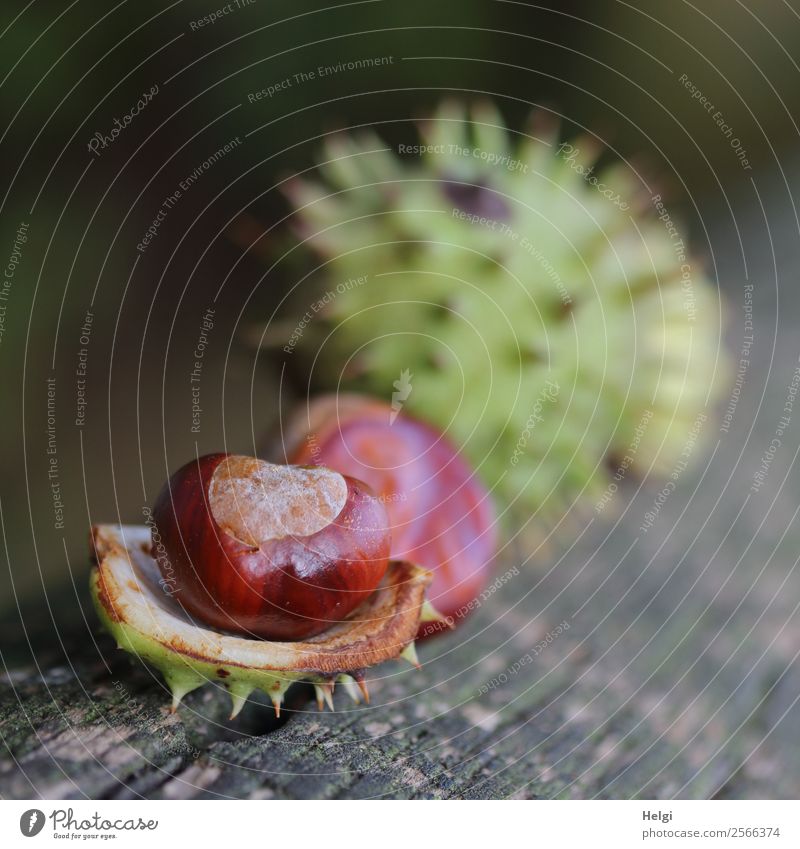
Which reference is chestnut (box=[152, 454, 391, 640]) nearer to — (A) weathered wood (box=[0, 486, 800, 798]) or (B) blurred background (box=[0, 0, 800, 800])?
(A) weathered wood (box=[0, 486, 800, 798])

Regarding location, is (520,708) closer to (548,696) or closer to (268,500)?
(548,696)

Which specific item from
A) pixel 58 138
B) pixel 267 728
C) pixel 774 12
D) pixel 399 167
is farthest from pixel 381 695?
pixel 774 12

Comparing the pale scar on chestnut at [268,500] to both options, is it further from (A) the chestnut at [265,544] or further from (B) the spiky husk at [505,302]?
(B) the spiky husk at [505,302]

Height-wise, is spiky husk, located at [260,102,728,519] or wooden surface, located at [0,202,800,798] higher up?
spiky husk, located at [260,102,728,519]

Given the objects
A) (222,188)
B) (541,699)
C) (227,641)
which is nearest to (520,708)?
(541,699)
